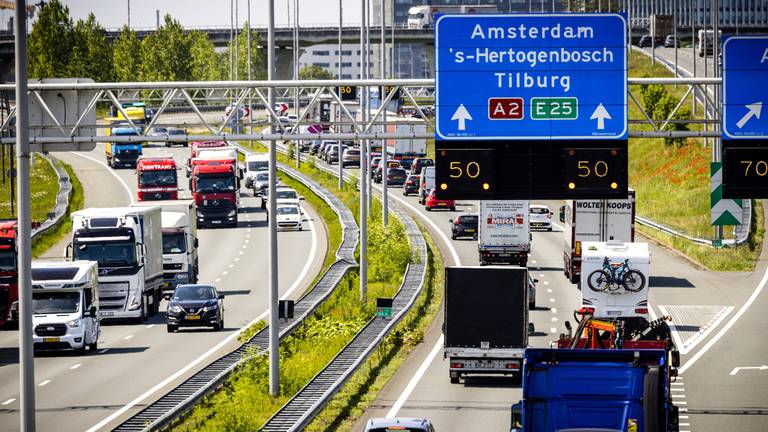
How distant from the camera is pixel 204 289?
51125mm

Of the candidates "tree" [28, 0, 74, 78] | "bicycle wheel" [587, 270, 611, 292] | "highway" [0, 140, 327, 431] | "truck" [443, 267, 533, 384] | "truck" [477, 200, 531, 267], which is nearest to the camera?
"highway" [0, 140, 327, 431]

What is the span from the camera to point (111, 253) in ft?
172

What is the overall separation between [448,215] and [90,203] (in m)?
21.7

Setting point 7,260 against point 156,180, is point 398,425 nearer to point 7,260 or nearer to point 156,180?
point 7,260

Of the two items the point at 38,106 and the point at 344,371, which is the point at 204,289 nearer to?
the point at 344,371

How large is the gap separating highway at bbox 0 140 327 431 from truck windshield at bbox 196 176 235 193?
2.73 m

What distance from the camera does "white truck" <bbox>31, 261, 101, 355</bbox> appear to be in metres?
45.7

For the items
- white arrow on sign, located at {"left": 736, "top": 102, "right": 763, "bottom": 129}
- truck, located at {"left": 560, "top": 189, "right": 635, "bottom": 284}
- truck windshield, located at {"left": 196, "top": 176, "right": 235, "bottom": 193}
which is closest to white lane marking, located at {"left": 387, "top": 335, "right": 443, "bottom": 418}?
white arrow on sign, located at {"left": 736, "top": 102, "right": 763, "bottom": 129}

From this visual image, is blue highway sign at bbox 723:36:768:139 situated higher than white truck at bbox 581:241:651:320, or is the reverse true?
blue highway sign at bbox 723:36:768:139

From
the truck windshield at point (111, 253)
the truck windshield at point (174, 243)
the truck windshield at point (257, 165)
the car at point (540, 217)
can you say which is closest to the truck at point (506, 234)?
the truck windshield at point (174, 243)

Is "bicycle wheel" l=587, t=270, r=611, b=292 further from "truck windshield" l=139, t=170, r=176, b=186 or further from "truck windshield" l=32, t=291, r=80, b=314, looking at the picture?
"truck windshield" l=139, t=170, r=176, b=186

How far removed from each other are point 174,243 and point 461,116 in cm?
3274

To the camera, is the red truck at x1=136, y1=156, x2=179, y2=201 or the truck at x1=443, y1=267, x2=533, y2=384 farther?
the red truck at x1=136, y1=156, x2=179, y2=201

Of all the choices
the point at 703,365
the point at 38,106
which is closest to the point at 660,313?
the point at 703,365
